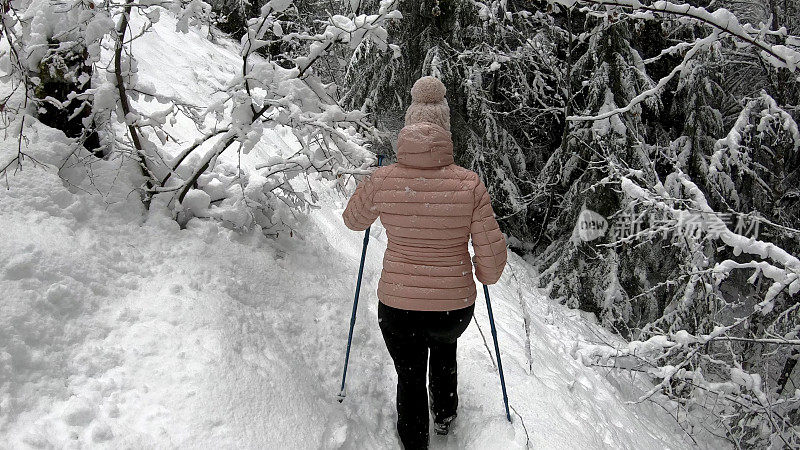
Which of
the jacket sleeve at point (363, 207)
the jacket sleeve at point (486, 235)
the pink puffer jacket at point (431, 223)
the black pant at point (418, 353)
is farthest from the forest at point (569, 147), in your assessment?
the black pant at point (418, 353)

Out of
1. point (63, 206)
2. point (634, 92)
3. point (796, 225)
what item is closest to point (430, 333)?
point (63, 206)

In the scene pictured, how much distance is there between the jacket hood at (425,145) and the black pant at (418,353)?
2.78ft

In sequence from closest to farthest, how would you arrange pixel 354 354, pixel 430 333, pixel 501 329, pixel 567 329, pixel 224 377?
pixel 224 377
pixel 430 333
pixel 354 354
pixel 501 329
pixel 567 329

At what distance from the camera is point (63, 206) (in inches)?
109

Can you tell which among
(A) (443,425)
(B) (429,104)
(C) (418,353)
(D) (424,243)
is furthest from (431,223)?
(A) (443,425)

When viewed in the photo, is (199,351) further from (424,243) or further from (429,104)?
(429,104)

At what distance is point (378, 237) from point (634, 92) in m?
5.10

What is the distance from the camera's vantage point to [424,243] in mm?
2719

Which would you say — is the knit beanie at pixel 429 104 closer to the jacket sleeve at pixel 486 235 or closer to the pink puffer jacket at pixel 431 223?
the pink puffer jacket at pixel 431 223

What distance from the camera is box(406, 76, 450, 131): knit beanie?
266 centimetres

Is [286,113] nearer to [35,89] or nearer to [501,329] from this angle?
[35,89]

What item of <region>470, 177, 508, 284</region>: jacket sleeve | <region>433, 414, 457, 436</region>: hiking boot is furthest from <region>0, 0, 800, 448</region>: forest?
<region>433, 414, 457, 436</region>: hiking boot

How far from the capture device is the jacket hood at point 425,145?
2574 mm

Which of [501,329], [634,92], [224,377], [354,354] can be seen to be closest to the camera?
[224,377]
